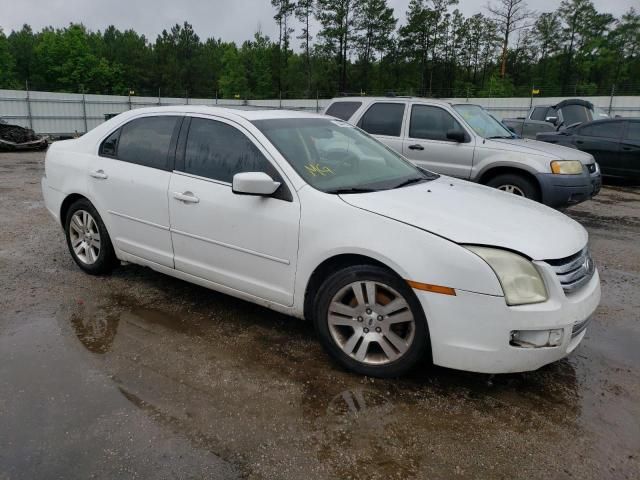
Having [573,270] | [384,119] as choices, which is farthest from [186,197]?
[384,119]

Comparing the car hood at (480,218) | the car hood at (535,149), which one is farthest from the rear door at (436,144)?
the car hood at (480,218)

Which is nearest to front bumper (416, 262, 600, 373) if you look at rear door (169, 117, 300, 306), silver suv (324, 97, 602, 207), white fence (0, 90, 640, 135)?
rear door (169, 117, 300, 306)

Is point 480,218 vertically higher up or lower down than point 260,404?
higher up

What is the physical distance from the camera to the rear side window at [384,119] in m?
8.09

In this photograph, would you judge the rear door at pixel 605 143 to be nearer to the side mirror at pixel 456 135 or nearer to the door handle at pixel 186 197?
the side mirror at pixel 456 135

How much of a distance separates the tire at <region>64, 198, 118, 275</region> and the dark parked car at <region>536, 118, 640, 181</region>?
10.8m

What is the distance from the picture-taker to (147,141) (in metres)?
4.35

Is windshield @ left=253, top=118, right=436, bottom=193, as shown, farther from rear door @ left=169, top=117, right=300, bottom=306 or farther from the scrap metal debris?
the scrap metal debris

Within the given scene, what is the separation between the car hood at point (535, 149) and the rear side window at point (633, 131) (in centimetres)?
457

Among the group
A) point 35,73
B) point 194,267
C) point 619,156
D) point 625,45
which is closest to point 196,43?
point 35,73

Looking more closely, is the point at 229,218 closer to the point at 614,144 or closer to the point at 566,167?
the point at 566,167

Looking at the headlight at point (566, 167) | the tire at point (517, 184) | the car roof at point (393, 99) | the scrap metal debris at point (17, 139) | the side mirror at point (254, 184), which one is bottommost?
the scrap metal debris at point (17, 139)

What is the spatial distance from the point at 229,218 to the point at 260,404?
51.2 inches

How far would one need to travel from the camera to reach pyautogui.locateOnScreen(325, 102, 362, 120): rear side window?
851cm
